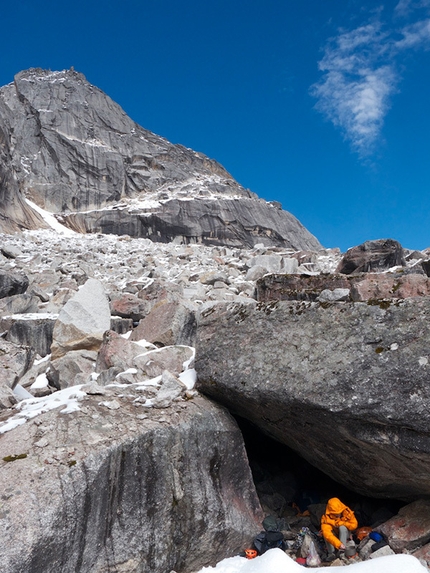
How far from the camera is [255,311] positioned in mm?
6035

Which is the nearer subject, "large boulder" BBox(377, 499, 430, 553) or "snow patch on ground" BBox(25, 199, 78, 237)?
"large boulder" BBox(377, 499, 430, 553)

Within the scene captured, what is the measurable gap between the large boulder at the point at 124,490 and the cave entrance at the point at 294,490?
2.74ft

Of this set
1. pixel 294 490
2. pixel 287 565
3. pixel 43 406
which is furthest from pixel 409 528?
pixel 43 406

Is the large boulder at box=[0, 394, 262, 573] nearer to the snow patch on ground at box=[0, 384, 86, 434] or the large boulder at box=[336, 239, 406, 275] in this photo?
the snow patch on ground at box=[0, 384, 86, 434]

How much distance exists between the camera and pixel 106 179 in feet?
278

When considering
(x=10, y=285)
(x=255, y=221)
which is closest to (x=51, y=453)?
(x=10, y=285)

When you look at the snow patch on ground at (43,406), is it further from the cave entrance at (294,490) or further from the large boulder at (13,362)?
the cave entrance at (294,490)

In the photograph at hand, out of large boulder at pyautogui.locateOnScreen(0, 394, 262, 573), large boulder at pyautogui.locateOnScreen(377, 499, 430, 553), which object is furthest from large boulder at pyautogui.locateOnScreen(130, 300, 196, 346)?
large boulder at pyautogui.locateOnScreen(377, 499, 430, 553)

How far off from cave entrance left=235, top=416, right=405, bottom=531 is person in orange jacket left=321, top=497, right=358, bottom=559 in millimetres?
550

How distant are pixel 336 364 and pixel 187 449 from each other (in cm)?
238

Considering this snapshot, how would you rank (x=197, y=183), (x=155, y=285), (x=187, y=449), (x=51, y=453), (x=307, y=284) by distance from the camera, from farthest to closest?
(x=197, y=183) → (x=155, y=285) → (x=307, y=284) → (x=187, y=449) → (x=51, y=453)

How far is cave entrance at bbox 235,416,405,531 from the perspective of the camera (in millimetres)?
5887

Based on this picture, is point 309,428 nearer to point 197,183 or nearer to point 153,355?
point 153,355

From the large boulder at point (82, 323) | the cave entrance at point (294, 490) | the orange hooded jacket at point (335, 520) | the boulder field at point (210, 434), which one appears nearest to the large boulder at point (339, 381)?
the boulder field at point (210, 434)
